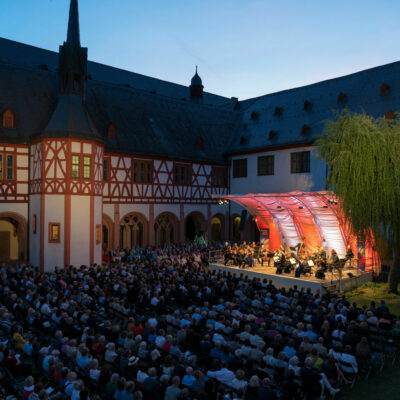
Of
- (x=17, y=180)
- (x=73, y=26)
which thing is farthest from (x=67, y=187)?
(x=73, y=26)

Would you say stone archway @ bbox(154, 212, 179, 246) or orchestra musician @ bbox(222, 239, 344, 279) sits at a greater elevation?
stone archway @ bbox(154, 212, 179, 246)

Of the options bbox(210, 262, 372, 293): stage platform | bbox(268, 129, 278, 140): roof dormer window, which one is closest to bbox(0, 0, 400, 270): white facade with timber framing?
bbox(268, 129, 278, 140): roof dormer window

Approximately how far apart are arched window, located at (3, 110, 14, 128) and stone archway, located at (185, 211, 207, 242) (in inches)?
588

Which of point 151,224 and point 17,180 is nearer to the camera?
point 17,180

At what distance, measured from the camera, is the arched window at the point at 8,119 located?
2634 centimetres

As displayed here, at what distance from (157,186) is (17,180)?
10.1 m

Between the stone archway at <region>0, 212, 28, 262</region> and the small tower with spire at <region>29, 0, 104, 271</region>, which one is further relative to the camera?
the stone archway at <region>0, 212, 28, 262</region>

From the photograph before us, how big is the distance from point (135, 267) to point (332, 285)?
33.5 ft

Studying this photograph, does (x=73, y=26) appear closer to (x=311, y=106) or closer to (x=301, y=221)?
(x=311, y=106)

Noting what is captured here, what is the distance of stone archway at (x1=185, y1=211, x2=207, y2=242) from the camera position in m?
34.8

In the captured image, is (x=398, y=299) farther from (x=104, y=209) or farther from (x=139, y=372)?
(x=104, y=209)

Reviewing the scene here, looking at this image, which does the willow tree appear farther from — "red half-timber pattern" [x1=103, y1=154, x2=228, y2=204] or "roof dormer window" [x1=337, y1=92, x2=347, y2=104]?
"red half-timber pattern" [x1=103, y1=154, x2=228, y2=204]

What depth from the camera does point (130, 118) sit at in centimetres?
3275

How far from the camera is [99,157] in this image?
26547mm
